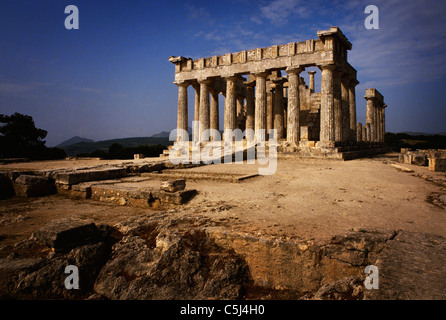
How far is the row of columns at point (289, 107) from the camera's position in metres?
16.8

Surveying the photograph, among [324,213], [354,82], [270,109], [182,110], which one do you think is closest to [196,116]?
[182,110]

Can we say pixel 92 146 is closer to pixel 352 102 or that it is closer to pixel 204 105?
pixel 204 105

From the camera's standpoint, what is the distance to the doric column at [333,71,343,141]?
709 inches

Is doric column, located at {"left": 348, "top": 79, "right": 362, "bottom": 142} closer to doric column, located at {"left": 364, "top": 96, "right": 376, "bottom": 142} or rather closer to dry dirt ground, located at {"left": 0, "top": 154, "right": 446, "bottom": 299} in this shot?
doric column, located at {"left": 364, "top": 96, "right": 376, "bottom": 142}

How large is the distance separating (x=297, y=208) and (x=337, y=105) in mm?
15363

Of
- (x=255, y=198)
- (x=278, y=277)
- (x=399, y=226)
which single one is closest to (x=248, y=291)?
(x=278, y=277)

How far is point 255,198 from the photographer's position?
6168 millimetres

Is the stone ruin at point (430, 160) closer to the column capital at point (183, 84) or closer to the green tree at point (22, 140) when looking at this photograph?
the column capital at point (183, 84)

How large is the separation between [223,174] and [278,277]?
20.9 feet

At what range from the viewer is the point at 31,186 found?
7.69 metres

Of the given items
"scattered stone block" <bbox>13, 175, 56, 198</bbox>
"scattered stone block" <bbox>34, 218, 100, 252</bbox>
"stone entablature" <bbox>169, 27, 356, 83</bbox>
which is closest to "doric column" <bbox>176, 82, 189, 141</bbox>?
"stone entablature" <bbox>169, 27, 356, 83</bbox>

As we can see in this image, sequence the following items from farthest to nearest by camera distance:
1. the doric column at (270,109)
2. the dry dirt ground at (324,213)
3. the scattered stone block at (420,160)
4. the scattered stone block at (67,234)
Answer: the doric column at (270,109) → the scattered stone block at (420,160) → the scattered stone block at (67,234) → the dry dirt ground at (324,213)

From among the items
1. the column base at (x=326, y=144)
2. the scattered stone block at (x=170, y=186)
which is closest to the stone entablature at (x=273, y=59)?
the column base at (x=326, y=144)
